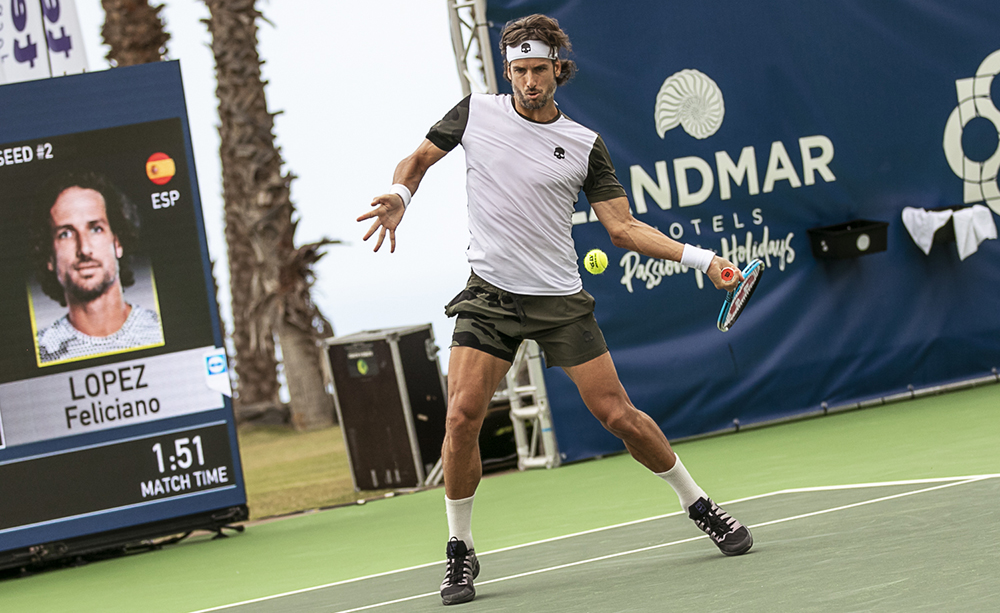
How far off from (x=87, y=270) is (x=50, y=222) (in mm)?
401

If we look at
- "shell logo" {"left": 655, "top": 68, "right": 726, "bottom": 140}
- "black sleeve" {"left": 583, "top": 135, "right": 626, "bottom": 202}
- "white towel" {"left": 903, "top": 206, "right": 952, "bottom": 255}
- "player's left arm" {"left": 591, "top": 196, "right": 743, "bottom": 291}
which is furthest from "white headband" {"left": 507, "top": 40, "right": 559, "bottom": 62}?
"white towel" {"left": 903, "top": 206, "right": 952, "bottom": 255}

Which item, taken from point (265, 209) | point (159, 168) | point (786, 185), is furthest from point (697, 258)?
point (265, 209)

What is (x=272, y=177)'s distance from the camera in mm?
14789

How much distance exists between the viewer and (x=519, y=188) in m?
4.51

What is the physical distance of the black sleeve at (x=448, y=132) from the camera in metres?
4.55

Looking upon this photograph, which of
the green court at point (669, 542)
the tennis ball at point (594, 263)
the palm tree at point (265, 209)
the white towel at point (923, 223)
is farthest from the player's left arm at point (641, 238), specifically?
the palm tree at point (265, 209)

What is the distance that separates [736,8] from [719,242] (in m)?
2.00

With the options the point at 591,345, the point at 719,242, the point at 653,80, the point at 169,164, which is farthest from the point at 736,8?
the point at 591,345

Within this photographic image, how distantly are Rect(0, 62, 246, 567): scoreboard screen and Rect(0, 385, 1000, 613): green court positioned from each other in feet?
1.63

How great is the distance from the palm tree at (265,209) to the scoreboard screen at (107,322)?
21.0 ft

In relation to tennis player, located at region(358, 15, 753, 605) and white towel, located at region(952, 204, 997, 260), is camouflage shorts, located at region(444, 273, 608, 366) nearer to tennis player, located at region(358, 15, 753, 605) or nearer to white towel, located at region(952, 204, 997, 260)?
tennis player, located at region(358, 15, 753, 605)

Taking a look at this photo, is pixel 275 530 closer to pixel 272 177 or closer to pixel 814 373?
pixel 814 373

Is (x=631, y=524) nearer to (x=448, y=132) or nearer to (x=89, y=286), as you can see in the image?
(x=448, y=132)

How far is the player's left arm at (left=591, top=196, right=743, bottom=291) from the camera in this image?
4.26 m
